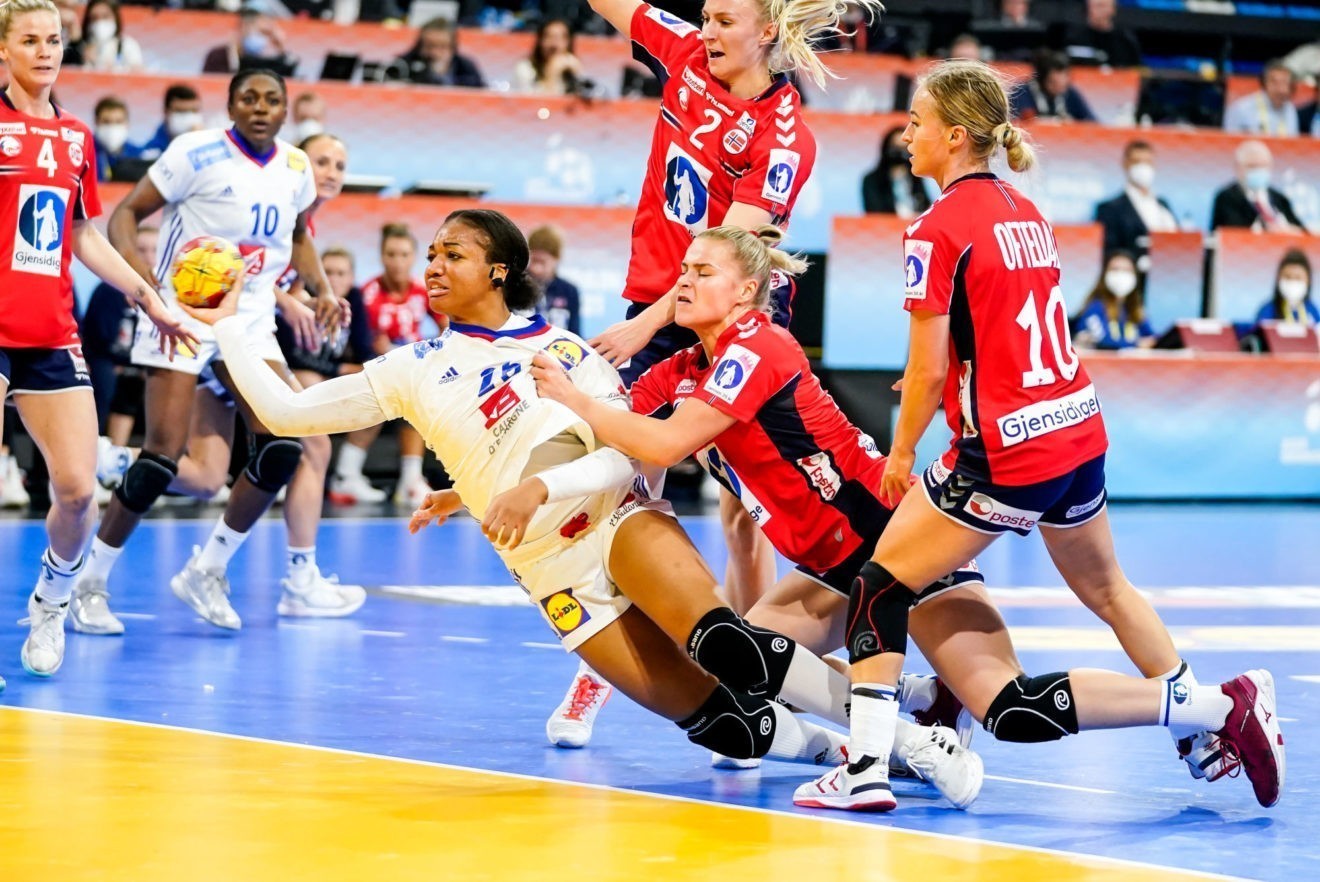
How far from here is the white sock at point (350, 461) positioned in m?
11.4

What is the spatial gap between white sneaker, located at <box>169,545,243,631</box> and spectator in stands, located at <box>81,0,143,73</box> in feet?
18.9

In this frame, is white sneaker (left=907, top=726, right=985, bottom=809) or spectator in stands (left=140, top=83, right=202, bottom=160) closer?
white sneaker (left=907, top=726, right=985, bottom=809)

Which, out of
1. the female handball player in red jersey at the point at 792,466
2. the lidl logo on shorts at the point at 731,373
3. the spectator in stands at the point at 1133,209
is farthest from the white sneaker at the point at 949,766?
the spectator in stands at the point at 1133,209

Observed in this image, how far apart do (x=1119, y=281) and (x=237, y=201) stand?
7.26 metres

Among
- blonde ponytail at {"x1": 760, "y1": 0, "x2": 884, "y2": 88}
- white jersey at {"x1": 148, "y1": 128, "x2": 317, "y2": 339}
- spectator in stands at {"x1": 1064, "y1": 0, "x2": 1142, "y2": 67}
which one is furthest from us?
spectator in stands at {"x1": 1064, "y1": 0, "x2": 1142, "y2": 67}

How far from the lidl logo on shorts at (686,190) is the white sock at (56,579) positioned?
2321 millimetres

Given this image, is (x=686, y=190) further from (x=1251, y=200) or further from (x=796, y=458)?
(x=1251, y=200)

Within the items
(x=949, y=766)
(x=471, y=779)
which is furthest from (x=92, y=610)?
(x=949, y=766)

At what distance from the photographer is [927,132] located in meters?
4.62

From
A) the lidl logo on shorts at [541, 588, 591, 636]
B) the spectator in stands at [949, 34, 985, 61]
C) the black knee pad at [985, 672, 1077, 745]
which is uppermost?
the spectator in stands at [949, 34, 985, 61]

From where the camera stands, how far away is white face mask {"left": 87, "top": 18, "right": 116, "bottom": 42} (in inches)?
473

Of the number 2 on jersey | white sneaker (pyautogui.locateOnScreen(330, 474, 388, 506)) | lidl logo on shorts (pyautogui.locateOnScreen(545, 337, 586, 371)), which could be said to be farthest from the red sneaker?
white sneaker (pyautogui.locateOnScreen(330, 474, 388, 506))

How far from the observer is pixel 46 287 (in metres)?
5.99

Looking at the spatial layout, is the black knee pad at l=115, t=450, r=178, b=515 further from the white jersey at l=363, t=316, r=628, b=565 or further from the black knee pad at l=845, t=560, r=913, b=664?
the black knee pad at l=845, t=560, r=913, b=664
